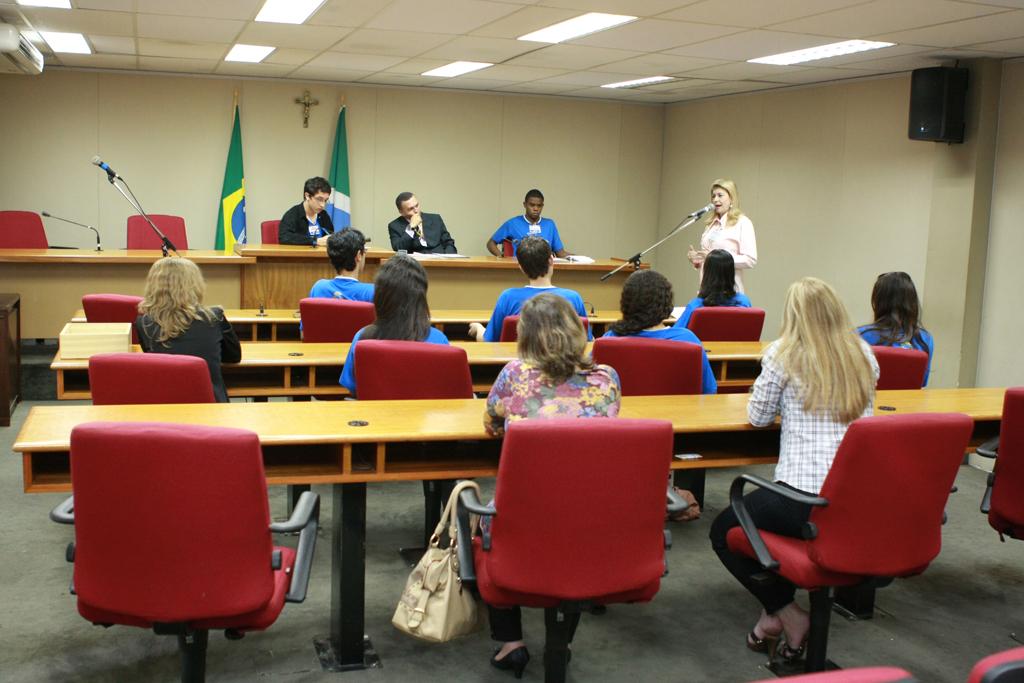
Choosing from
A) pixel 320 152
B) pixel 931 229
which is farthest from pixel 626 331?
pixel 320 152

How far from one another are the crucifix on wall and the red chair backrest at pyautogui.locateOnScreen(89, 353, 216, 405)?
7135 millimetres

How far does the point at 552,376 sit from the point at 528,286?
7.32 ft

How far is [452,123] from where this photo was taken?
→ 10609mm

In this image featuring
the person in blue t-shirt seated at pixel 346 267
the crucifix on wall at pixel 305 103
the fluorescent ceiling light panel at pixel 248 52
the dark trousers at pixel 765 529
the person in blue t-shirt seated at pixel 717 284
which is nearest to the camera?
the dark trousers at pixel 765 529

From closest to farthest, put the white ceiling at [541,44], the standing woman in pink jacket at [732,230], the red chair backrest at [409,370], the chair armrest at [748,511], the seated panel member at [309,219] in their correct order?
the chair armrest at [748,511], the red chair backrest at [409,370], the white ceiling at [541,44], the standing woman in pink jacket at [732,230], the seated panel member at [309,219]

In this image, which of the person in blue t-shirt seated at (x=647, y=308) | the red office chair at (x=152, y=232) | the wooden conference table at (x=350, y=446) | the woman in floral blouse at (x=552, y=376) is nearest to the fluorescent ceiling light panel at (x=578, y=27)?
the person in blue t-shirt seated at (x=647, y=308)

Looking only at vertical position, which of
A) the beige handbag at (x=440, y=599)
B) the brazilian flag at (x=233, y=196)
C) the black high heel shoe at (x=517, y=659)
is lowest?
the black high heel shoe at (x=517, y=659)

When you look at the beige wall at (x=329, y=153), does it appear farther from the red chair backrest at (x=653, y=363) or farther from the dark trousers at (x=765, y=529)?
the dark trousers at (x=765, y=529)

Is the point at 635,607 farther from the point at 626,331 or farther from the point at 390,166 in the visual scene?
the point at 390,166

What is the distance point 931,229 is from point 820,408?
4812 mm

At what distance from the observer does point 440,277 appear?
7.56 m

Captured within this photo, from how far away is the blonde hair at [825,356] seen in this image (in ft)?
9.53

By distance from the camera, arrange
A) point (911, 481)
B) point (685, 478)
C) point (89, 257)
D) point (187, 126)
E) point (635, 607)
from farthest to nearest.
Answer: point (187, 126) → point (89, 257) → point (685, 478) → point (635, 607) → point (911, 481)

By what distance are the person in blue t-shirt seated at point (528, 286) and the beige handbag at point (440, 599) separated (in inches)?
85.2
